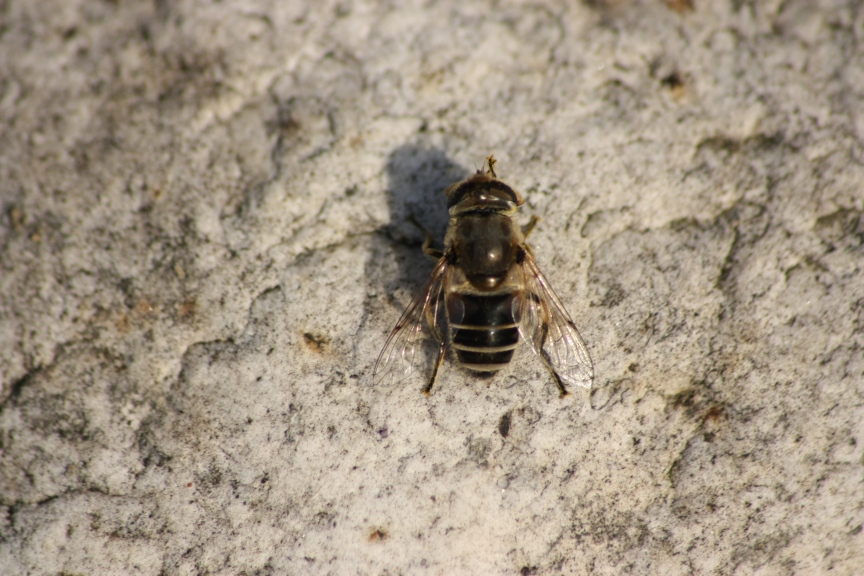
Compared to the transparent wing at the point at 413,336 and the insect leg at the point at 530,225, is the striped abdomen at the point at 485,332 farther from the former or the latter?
the insect leg at the point at 530,225

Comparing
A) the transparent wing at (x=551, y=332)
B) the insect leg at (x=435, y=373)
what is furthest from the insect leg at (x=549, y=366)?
the insect leg at (x=435, y=373)

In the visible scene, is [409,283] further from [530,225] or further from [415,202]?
[530,225]

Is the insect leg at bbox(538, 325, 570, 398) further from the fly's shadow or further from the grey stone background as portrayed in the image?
the fly's shadow

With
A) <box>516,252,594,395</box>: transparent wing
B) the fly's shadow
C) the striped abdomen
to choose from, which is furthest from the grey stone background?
the striped abdomen

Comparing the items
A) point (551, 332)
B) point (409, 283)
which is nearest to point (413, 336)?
point (409, 283)

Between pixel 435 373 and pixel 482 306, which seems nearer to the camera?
pixel 482 306

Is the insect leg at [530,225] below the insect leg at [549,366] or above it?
above

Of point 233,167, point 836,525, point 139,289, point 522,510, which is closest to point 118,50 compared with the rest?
point 233,167
